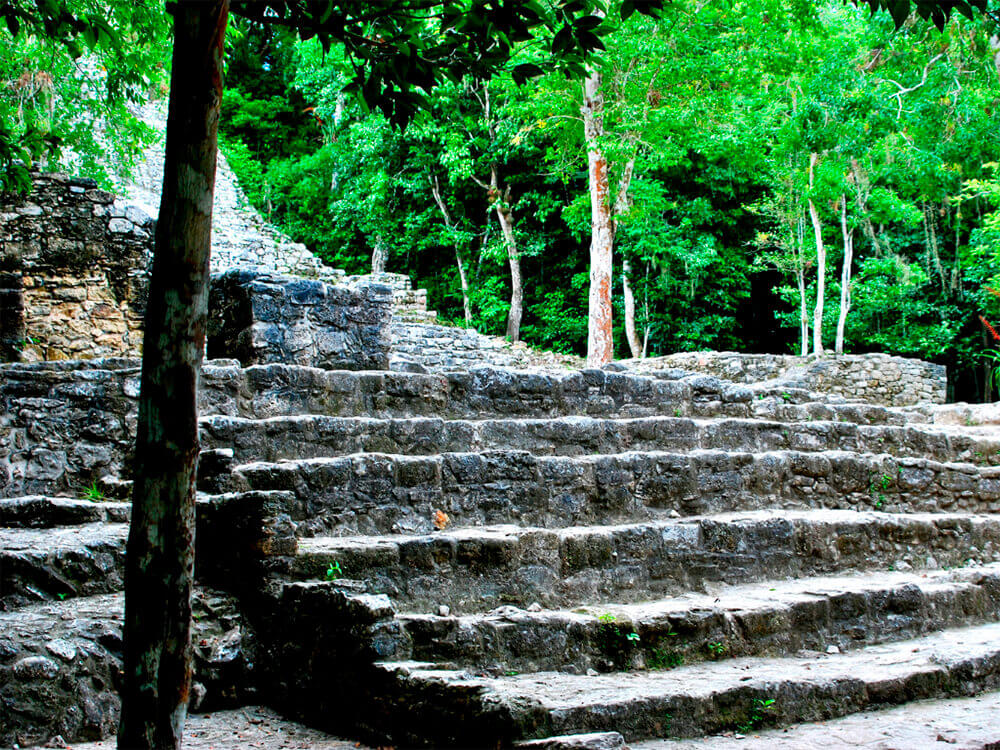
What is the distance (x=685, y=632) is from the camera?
450cm

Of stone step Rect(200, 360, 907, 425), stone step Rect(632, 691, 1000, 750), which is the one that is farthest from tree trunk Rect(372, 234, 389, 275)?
stone step Rect(632, 691, 1000, 750)

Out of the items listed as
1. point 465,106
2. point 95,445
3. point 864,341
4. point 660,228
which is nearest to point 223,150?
point 465,106

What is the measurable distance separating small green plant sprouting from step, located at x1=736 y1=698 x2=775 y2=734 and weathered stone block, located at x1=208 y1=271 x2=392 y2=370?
4.18 m

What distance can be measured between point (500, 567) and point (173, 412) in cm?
265

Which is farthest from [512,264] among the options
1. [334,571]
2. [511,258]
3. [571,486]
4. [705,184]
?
[334,571]

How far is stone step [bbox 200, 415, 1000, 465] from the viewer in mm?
5410

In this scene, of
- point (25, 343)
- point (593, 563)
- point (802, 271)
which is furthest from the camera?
point (802, 271)

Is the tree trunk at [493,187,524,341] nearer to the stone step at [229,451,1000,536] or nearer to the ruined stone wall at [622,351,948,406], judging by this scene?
the ruined stone wall at [622,351,948,406]

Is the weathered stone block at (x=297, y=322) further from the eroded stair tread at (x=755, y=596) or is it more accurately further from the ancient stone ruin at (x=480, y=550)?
the eroded stair tread at (x=755, y=596)

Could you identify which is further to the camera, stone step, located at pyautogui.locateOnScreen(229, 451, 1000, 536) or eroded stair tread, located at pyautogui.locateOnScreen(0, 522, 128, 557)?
stone step, located at pyautogui.locateOnScreen(229, 451, 1000, 536)

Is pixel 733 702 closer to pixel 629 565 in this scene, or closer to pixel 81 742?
pixel 629 565

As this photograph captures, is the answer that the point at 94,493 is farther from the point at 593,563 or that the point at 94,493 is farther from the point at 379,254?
the point at 379,254

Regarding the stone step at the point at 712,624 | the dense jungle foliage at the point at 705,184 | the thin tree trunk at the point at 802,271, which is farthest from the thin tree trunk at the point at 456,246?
the stone step at the point at 712,624

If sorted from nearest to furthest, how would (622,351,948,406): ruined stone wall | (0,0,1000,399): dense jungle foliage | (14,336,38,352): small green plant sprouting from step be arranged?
1. (14,336,38,352): small green plant sprouting from step
2. (622,351,948,406): ruined stone wall
3. (0,0,1000,399): dense jungle foliage
